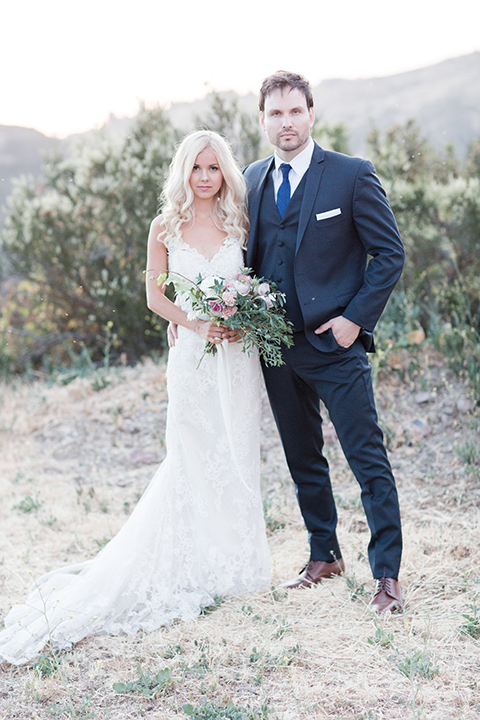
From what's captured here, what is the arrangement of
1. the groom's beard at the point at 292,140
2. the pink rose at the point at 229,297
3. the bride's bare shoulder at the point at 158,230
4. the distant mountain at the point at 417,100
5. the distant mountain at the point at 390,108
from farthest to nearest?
the distant mountain at the point at 417,100, the distant mountain at the point at 390,108, the bride's bare shoulder at the point at 158,230, the groom's beard at the point at 292,140, the pink rose at the point at 229,297

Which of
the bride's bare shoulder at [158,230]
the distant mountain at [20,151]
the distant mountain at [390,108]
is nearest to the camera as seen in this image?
the bride's bare shoulder at [158,230]

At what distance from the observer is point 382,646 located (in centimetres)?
263

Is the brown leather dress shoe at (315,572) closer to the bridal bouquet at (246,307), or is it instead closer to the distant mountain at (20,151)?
the bridal bouquet at (246,307)

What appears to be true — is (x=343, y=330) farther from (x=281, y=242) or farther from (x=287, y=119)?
(x=287, y=119)

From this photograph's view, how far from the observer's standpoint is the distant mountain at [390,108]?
27.3 meters

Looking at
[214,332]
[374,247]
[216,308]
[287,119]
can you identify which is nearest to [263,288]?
Result: [216,308]

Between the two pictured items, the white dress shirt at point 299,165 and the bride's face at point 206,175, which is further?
the bride's face at point 206,175

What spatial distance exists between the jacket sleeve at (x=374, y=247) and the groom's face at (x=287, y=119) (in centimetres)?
34

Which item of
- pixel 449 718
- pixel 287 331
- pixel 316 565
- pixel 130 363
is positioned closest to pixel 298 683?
pixel 449 718

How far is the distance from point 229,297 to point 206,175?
2.44 ft

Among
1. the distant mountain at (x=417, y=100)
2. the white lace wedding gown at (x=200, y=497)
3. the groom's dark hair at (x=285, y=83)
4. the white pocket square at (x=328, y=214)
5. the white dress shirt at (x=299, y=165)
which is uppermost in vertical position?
the distant mountain at (x=417, y=100)

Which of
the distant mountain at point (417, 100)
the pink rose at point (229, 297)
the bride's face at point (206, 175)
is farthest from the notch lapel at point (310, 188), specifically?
the distant mountain at point (417, 100)

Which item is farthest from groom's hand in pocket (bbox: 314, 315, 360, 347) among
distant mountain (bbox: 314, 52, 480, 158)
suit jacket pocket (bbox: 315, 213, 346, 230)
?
distant mountain (bbox: 314, 52, 480, 158)

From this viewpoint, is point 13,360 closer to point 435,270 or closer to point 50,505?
point 50,505
